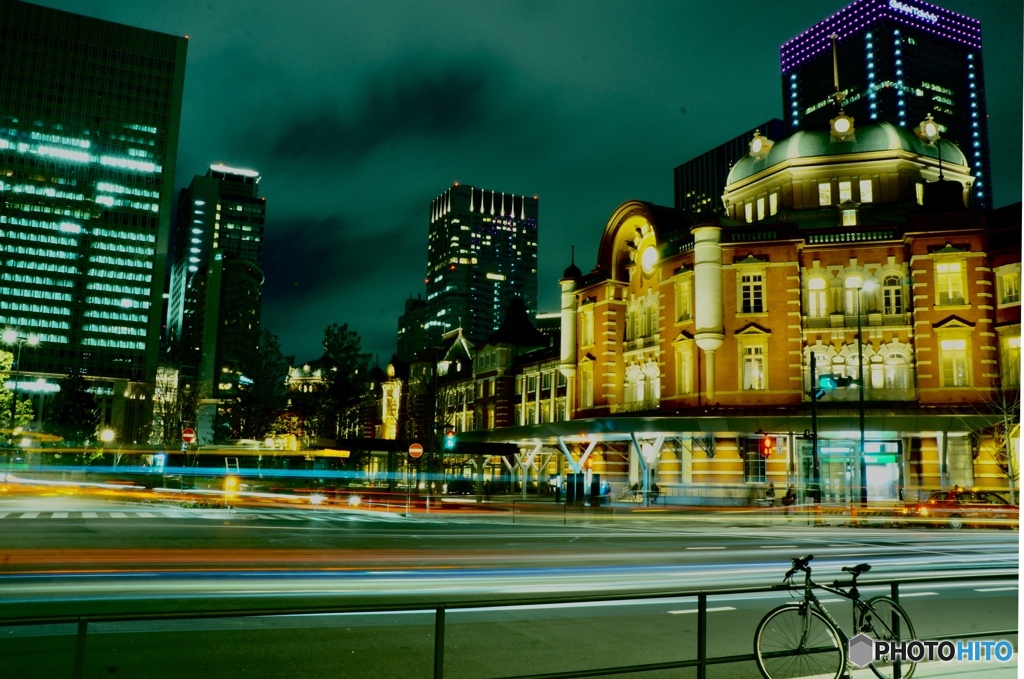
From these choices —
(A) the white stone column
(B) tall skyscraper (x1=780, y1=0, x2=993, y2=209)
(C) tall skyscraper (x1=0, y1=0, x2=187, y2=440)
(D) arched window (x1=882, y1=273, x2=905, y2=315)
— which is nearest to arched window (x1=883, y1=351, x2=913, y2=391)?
(D) arched window (x1=882, y1=273, x2=905, y2=315)

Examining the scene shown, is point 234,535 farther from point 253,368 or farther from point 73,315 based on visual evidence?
point 73,315

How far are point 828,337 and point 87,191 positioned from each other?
5298 inches

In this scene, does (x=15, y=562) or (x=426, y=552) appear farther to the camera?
(x=426, y=552)

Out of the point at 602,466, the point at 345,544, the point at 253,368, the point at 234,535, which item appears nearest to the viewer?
the point at 345,544

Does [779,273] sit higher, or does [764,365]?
[779,273]

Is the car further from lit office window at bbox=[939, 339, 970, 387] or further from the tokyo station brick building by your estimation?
lit office window at bbox=[939, 339, 970, 387]

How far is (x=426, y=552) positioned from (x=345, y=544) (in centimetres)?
241

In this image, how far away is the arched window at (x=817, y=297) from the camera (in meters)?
41.4

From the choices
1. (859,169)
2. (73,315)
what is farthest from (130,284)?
(859,169)

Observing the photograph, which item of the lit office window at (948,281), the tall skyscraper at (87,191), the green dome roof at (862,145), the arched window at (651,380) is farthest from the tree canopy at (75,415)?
the lit office window at (948,281)

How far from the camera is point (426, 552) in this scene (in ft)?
57.2

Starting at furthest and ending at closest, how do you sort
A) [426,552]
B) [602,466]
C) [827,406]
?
[602,466] < [827,406] < [426,552]

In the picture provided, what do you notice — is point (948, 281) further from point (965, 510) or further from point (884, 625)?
point (884, 625)

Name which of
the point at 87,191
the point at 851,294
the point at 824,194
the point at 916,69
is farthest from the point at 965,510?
the point at 916,69
